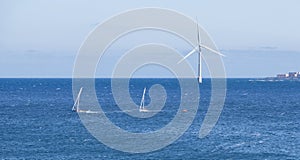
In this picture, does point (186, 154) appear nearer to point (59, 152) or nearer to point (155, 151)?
point (155, 151)

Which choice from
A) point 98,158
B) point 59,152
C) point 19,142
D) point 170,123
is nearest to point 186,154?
point 98,158

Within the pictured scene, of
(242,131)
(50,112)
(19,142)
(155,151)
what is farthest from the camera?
(50,112)

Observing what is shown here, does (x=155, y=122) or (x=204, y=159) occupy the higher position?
(x=204, y=159)

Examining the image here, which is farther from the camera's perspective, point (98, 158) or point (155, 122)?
point (155, 122)

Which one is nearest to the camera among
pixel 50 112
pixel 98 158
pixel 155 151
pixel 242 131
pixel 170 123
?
pixel 98 158

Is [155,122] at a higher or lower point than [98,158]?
lower

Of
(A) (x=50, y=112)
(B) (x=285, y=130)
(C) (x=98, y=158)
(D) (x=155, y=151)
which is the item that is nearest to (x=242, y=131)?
(B) (x=285, y=130)

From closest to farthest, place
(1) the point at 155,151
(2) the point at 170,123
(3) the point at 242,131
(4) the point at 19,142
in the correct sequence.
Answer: (1) the point at 155,151
(4) the point at 19,142
(3) the point at 242,131
(2) the point at 170,123

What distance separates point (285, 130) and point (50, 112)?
78.0 meters

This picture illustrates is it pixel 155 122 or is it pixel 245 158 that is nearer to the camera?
pixel 245 158

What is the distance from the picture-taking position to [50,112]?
627ft

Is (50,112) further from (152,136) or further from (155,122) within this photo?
(152,136)

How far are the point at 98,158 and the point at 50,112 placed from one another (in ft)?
303

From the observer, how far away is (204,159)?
101500 mm
